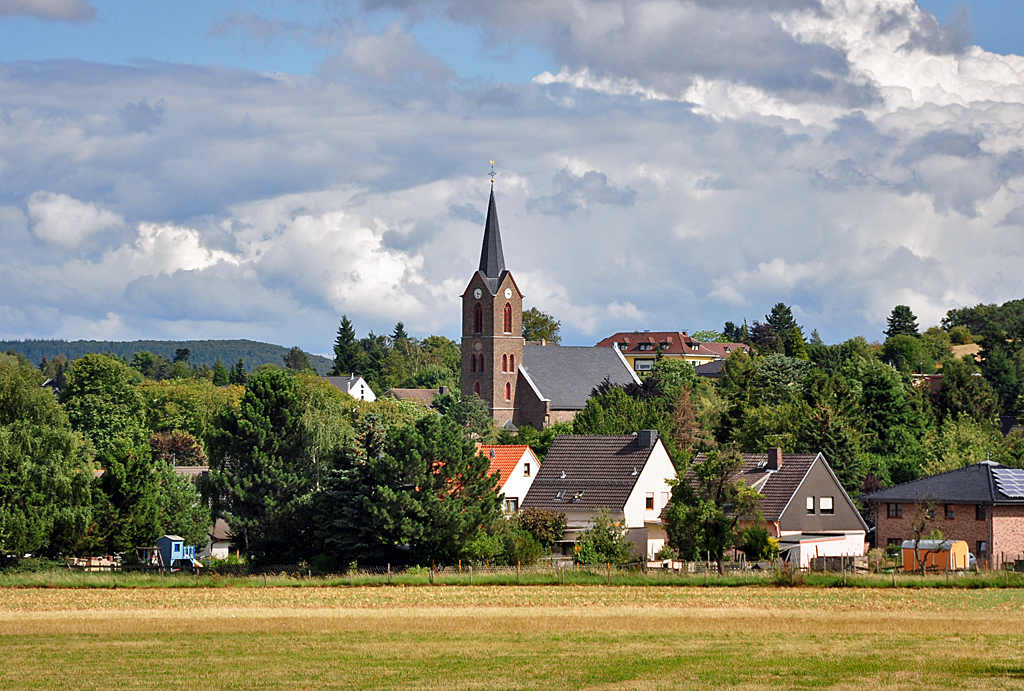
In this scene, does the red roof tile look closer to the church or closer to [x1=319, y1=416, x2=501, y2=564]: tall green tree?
[x1=319, y1=416, x2=501, y2=564]: tall green tree

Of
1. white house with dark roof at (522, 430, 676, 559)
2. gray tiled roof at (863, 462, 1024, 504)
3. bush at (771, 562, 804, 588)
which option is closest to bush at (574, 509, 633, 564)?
white house with dark roof at (522, 430, 676, 559)

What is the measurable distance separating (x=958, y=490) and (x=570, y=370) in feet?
211

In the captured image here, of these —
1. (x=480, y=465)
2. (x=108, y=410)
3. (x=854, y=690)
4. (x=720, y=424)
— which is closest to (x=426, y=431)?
(x=480, y=465)

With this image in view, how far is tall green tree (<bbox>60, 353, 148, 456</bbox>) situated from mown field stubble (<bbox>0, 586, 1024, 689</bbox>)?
6768cm

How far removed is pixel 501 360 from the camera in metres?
118

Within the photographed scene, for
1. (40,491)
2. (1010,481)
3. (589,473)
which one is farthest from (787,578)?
(40,491)

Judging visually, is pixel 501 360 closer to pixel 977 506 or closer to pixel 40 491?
pixel 977 506

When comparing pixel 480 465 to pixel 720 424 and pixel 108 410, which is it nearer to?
pixel 720 424

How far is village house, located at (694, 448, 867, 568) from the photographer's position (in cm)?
6138

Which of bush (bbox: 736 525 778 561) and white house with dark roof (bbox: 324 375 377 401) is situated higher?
white house with dark roof (bbox: 324 375 377 401)

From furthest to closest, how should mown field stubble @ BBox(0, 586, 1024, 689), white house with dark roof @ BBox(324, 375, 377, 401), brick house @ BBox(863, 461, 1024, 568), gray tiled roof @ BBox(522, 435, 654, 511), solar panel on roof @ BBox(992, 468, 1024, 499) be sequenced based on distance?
white house with dark roof @ BBox(324, 375, 377, 401)
gray tiled roof @ BBox(522, 435, 654, 511)
solar panel on roof @ BBox(992, 468, 1024, 499)
brick house @ BBox(863, 461, 1024, 568)
mown field stubble @ BBox(0, 586, 1024, 689)

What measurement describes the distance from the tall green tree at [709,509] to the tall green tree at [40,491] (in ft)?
86.7

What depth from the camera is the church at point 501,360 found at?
4599 inches

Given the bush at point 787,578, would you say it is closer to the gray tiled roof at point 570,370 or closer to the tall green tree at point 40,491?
the tall green tree at point 40,491
